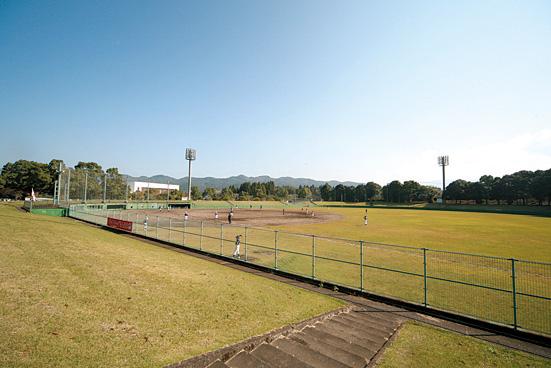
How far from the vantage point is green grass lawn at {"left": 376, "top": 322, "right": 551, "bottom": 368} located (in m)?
Answer: 5.71

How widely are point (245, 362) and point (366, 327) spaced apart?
3.74m

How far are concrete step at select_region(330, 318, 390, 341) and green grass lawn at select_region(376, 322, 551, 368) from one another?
1.14 feet

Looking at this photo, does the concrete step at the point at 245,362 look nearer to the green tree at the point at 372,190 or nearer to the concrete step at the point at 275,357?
the concrete step at the point at 275,357

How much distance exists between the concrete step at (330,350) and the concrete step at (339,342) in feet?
0.40

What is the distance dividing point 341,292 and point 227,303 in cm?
468

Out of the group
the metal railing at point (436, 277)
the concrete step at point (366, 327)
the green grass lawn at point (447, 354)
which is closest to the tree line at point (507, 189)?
the metal railing at point (436, 277)

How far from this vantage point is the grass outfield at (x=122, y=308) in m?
4.85

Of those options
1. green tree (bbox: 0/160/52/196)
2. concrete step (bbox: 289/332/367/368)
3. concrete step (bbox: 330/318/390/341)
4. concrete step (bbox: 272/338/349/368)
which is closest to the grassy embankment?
concrete step (bbox: 330/318/390/341)

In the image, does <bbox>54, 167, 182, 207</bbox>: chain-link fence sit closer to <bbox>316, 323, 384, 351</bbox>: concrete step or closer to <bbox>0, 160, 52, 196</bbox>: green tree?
<bbox>0, 160, 52, 196</bbox>: green tree

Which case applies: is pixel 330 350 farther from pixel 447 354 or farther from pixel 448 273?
pixel 448 273

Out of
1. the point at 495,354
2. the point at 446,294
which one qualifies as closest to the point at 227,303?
the point at 495,354

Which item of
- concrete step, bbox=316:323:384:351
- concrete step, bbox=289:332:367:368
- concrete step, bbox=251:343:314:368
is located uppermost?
concrete step, bbox=251:343:314:368

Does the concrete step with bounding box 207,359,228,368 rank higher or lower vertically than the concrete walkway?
higher

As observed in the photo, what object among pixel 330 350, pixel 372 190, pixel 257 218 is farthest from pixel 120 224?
pixel 372 190
